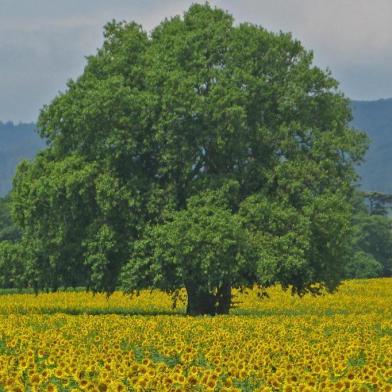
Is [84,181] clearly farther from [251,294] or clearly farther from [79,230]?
[251,294]

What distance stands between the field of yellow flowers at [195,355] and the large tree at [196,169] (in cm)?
499

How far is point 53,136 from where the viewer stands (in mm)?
39188

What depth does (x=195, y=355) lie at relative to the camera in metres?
15.7

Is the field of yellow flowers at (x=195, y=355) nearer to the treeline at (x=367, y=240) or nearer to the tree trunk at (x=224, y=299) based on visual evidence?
the tree trunk at (x=224, y=299)

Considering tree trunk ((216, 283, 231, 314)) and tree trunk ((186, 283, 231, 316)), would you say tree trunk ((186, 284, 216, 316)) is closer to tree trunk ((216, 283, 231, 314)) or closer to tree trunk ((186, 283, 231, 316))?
tree trunk ((186, 283, 231, 316))

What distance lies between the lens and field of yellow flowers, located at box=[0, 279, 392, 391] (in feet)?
37.8

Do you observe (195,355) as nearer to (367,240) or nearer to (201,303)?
(201,303)

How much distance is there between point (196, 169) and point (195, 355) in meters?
21.8

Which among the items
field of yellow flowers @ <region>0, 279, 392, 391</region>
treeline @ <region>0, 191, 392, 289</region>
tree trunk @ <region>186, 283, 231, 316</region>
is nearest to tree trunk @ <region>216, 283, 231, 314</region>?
tree trunk @ <region>186, 283, 231, 316</region>

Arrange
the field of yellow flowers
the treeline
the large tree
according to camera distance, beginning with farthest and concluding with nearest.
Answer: the treeline, the large tree, the field of yellow flowers

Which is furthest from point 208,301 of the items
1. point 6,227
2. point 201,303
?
point 6,227

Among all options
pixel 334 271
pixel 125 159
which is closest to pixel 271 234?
pixel 334 271

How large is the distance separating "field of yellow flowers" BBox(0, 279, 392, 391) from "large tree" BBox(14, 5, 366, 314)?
4.99 m

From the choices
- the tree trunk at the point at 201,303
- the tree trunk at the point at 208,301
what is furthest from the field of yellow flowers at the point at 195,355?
the tree trunk at the point at 201,303
